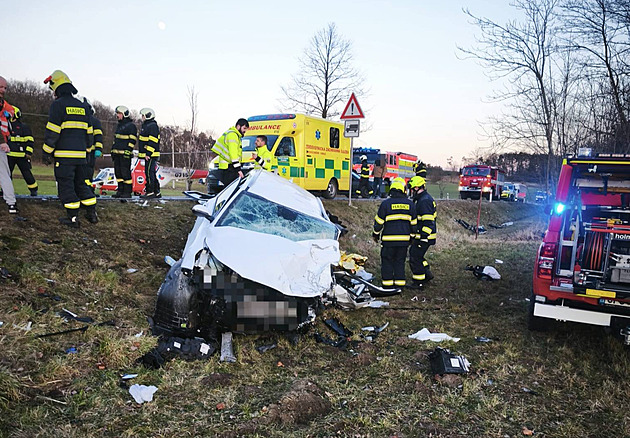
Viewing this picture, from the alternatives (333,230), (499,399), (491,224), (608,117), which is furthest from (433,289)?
(491,224)

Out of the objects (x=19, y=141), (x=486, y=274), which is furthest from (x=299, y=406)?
(x=19, y=141)

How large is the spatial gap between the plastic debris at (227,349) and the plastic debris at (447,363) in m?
1.83

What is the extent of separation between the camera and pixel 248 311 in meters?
3.84

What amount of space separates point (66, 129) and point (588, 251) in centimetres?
681

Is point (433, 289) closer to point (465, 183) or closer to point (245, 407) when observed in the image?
point (245, 407)

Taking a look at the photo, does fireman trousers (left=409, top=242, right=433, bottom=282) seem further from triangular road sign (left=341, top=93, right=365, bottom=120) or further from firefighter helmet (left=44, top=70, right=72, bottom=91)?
firefighter helmet (left=44, top=70, right=72, bottom=91)

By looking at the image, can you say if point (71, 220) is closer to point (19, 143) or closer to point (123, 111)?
point (19, 143)

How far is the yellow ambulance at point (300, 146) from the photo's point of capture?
11.6 meters

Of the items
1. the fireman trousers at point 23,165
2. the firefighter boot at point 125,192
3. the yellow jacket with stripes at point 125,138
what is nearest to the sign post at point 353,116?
the yellow jacket with stripes at point 125,138

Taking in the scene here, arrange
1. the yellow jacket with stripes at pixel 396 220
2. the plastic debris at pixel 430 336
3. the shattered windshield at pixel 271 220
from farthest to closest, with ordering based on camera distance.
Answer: the yellow jacket with stripes at pixel 396 220, the plastic debris at pixel 430 336, the shattered windshield at pixel 271 220

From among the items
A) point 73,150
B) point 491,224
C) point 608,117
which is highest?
point 608,117

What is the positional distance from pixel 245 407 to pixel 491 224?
17253 millimetres

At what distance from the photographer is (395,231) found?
653cm

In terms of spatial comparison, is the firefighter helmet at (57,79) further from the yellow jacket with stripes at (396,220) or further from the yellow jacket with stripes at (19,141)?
the yellow jacket with stripes at (396,220)
